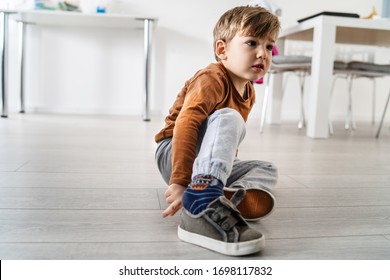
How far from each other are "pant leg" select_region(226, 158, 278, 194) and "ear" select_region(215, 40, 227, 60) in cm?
24

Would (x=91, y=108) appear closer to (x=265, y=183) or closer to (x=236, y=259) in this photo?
(x=265, y=183)

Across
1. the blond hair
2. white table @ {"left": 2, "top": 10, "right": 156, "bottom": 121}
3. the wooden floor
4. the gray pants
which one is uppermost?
white table @ {"left": 2, "top": 10, "right": 156, "bottom": 121}

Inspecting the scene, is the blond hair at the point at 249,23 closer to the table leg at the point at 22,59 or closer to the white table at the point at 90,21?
the white table at the point at 90,21

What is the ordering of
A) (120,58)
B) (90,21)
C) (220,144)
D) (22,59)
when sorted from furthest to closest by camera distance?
(120,58) < (22,59) < (90,21) < (220,144)

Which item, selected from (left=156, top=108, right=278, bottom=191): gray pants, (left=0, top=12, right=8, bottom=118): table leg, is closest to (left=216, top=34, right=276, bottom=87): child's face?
(left=156, top=108, right=278, bottom=191): gray pants

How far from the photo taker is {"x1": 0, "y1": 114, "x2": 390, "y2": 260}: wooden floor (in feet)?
2.32

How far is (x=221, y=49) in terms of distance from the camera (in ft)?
3.16

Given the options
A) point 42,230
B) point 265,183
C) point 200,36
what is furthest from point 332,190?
point 200,36

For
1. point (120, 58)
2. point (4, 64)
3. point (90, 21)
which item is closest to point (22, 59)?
point (4, 64)

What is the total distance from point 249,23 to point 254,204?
1.18ft

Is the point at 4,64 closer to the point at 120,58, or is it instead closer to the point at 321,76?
the point at 120,58

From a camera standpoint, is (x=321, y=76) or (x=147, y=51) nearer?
(x=321, y=76)

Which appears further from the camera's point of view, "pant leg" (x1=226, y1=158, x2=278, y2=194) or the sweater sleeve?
"pant leg" (x1=226, y1=158, x2=278, y2=194)

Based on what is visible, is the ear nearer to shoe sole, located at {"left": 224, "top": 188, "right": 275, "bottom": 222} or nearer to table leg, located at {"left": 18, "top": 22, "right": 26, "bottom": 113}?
shoe sole, located at {"left": 224, "top": 188, "right": 275, "bottom": 222}
